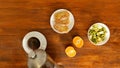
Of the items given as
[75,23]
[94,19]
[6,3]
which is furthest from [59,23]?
[6,3]

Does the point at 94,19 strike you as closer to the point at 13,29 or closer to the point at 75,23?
the point at 75,23

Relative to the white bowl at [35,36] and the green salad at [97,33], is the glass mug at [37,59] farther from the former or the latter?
the green salad at [97,33]

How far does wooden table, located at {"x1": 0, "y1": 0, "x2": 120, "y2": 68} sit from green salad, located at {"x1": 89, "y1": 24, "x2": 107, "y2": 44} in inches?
1.2

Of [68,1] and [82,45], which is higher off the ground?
[68,1]

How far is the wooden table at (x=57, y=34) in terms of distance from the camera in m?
1.31

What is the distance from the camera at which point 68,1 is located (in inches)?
53.7

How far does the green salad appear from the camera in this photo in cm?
131

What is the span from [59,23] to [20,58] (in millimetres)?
277

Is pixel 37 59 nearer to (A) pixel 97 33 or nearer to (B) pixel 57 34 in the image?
(B) pixel 57 34

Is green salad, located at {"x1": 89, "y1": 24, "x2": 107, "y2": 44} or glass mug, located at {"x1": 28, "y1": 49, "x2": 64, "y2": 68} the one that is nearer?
glass mug, located at {"x1": 28, "y1": 49, "x2": 64, "y2": 68}

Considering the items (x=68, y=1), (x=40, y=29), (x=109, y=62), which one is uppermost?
(x=68, y=1)

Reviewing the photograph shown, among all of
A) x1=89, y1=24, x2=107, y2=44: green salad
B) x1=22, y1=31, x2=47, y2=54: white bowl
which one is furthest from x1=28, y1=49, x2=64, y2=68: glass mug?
x1=89, y1=24, x2=107, y2=44: green salad

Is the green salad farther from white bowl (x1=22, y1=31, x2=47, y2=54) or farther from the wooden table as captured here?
white bowl (x1=22, y1=31, x2=47, y2=54)

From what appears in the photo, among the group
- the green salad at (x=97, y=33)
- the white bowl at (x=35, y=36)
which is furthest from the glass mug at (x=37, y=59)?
the green salad at (x=97, y=33)
